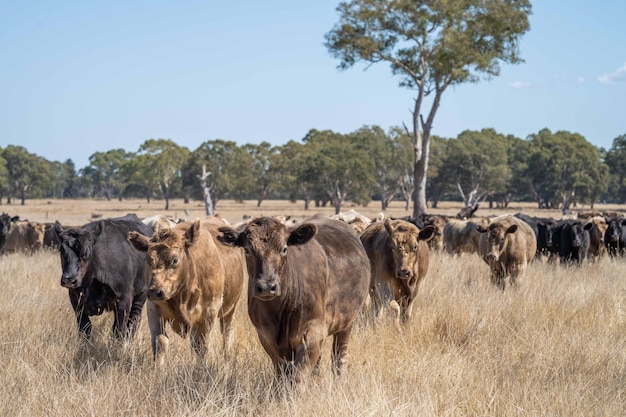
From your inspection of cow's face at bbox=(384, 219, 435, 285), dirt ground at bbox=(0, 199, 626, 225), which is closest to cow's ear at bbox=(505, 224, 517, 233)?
cow's face at bbox=(384, 219, 435, 285)

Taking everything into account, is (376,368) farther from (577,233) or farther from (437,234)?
(437,234)

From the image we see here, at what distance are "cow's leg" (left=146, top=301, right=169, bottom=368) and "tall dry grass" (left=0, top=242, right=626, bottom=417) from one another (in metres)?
0.13

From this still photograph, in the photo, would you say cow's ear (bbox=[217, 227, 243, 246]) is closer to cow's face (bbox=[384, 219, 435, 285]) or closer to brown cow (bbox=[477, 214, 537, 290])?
cow's face (bbox=[384, 219, 435, 285])

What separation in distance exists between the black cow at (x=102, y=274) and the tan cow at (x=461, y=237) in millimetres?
14718

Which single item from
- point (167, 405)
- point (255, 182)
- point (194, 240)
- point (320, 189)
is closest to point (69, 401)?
point (167, 405)

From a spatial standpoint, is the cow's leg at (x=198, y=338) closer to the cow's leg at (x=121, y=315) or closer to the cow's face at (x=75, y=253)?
the cow's leg at (x=121, y=315)

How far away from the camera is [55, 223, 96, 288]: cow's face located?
8141mm

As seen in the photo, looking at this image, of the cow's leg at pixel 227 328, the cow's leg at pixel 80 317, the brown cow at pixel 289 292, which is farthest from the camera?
the cow's leg at pixel 80 317

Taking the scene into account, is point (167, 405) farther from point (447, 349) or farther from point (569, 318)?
point (569, 318)

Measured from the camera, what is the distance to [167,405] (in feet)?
19.5

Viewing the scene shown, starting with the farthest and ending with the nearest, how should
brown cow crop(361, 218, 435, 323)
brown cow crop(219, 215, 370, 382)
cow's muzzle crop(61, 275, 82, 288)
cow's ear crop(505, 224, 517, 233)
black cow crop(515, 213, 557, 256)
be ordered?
black cow crop(515, 213, 557, 256)
cow's ear crop(505, 224, 517, 233)
brown cow crop(361, 218, 435, 323)
cow's muzzle crop(61, 275, 82, 288)
brown cow crop(219, 215, 370, 382)

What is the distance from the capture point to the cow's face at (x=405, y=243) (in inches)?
370

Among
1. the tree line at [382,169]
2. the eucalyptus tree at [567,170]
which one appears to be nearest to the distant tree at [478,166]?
the tree line at [382,169]

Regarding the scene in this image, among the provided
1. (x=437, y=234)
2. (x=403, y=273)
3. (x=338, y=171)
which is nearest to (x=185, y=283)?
(x=403, y=273)
